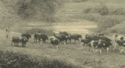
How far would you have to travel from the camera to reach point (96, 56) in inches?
1125

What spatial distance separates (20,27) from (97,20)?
1208 cm

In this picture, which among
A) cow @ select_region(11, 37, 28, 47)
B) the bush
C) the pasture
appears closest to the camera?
the bush

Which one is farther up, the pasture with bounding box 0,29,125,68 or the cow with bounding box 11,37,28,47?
the cow with bounding box 11,37,28,47

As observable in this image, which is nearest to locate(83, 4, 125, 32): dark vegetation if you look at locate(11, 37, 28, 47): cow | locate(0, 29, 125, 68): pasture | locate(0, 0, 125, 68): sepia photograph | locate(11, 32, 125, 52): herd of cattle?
locate(0, 0, 125, 68): sepia photograph

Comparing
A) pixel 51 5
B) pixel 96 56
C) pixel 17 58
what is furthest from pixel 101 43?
pixel 51 5

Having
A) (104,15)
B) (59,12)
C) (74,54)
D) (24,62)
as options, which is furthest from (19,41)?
(104,15)

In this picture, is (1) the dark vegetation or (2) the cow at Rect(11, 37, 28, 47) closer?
(2) the cow at Rect(11, 37, 28, 47)

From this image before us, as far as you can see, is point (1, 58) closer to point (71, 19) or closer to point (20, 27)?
point (20, 27)

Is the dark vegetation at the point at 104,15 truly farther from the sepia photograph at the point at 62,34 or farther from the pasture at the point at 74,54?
the pasture at the point at 74,54

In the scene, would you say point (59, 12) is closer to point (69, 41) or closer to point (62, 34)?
point (62, 34)

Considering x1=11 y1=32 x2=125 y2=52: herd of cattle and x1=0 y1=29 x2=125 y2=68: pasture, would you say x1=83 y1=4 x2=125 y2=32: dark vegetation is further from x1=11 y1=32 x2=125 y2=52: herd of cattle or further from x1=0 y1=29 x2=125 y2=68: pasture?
x1=0 y1=29 x2=125 y2=68: pasture

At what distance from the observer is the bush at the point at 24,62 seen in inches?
1032

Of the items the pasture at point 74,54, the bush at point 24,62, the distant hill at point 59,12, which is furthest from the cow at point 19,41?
the distant hill at point 59,12

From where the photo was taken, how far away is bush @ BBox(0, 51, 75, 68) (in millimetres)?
26205
